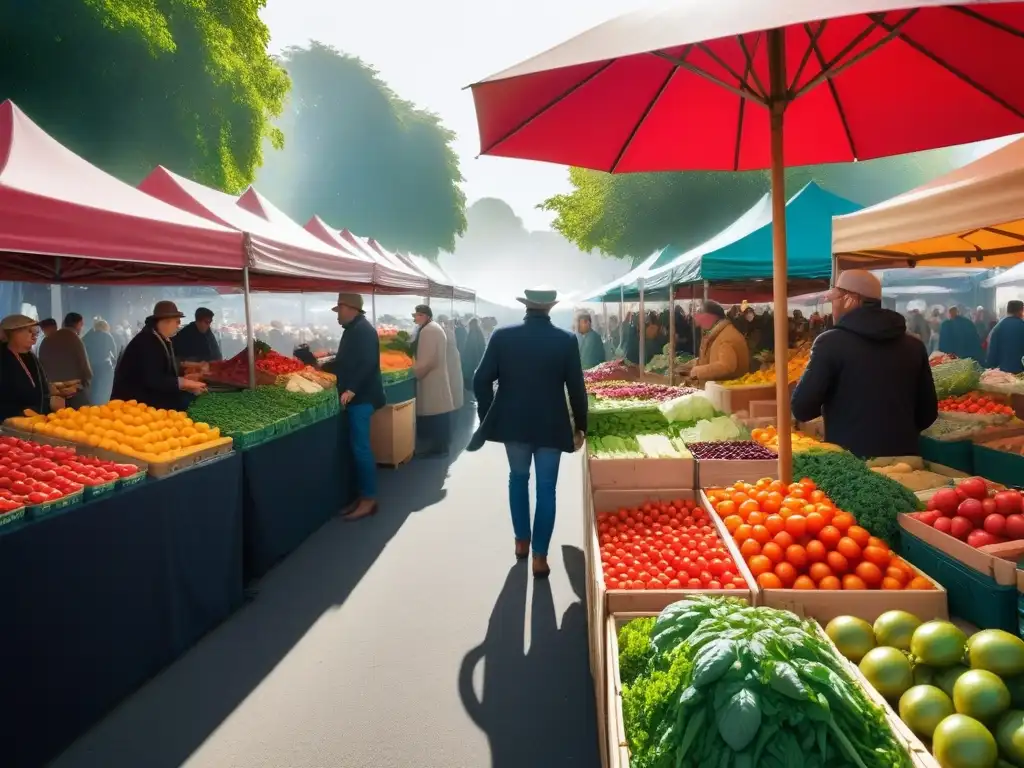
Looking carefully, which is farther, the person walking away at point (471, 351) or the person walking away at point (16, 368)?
the person walking away at point (471, 351)

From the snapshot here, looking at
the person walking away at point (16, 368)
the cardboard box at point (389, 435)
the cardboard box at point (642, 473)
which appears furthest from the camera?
the cardboard box at point (389, 435)

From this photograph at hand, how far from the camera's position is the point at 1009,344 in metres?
10.4

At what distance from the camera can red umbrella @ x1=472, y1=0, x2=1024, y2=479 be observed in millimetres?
3141

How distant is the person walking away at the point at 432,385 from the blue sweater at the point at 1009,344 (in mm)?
8094

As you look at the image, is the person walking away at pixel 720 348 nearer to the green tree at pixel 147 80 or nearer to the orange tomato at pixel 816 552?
the orange tomato at pixel 816 552

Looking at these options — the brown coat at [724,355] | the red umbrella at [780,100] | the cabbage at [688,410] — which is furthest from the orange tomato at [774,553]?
the brown coat at [724,355]

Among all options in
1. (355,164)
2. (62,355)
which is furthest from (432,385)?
(355,164)

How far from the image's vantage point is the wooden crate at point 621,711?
5.71 feet

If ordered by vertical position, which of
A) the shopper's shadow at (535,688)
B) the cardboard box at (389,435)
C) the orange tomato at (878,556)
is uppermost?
the orange tomato at (878,556)

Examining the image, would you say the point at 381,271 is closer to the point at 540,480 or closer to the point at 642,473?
the point at 540,480

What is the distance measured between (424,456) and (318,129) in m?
32.6

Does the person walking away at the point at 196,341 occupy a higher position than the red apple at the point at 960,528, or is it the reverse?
the person walking away at the point at 196,341

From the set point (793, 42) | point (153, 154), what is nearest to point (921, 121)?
point (793, 42)

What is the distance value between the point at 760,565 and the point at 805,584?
178mm
